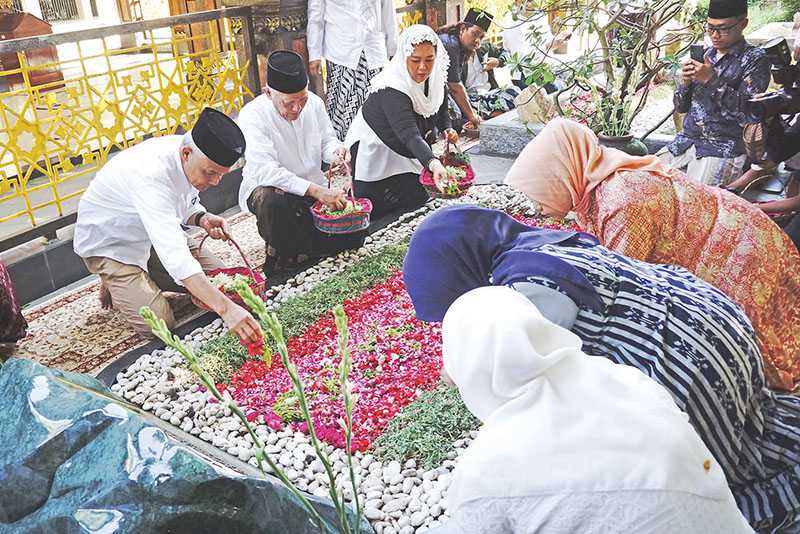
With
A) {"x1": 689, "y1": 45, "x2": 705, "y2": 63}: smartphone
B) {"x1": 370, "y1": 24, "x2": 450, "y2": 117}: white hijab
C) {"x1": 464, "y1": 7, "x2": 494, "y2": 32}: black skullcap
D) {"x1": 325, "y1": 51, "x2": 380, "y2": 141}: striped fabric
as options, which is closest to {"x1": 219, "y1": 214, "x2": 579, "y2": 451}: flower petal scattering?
{"x1": 370, "y1": 24, "x2": 450, "y2": 117}: white hijab

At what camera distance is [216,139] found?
294 cm

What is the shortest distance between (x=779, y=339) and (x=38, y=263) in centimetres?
365

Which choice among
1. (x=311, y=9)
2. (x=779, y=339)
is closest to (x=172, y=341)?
(x=779, y=339)

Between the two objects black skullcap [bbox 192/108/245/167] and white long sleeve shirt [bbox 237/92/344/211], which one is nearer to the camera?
black skullcap [bbox 192/108/245/167]

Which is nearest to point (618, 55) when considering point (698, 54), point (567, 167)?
point (698, 54)

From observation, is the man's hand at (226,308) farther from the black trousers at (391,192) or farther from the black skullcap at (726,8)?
the black skullcap at (726,8)

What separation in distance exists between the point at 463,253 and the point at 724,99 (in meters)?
2.84

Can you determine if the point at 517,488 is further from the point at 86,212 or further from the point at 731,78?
the point at 731,78

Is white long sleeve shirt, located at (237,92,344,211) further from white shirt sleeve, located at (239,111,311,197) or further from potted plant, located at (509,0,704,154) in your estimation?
potted plant, located at (509,0,704,154)

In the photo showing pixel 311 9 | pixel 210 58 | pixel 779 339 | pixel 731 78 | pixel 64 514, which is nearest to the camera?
pixel 64 514

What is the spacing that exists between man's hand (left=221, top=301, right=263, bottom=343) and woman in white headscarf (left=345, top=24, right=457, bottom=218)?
5.32 feet

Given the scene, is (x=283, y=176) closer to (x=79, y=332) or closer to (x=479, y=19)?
(x=79, y=332)

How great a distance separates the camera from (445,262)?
1827mm

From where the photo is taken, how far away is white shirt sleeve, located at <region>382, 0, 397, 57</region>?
20.2 ft
